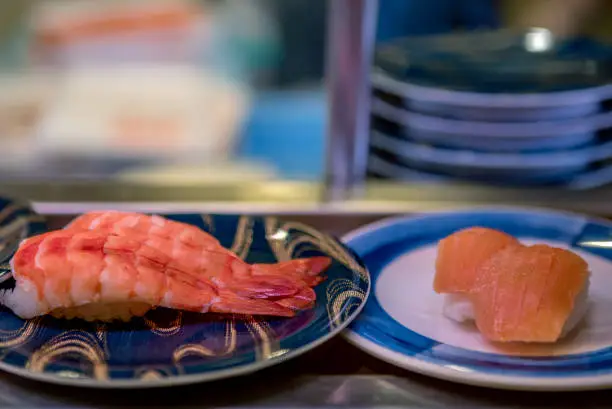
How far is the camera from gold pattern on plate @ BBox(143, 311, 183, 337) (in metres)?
0.66

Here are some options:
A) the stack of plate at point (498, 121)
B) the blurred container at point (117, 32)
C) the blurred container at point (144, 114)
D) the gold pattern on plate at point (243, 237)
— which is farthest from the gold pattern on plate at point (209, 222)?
the blurred container at point (117, 32)

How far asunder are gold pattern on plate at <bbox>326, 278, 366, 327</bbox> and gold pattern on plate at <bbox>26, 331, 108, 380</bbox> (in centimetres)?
21

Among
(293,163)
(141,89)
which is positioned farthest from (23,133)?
(293,163)

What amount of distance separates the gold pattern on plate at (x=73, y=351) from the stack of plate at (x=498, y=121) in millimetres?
667

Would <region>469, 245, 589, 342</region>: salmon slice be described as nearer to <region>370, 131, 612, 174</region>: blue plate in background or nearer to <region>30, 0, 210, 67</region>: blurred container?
<region>370, 131, 612, 174</region>: blue plate in background

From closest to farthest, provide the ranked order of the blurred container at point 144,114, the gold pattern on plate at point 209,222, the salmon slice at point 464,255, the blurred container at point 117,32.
Answer: the salmon slice at point 464,255
the gold pattern on plate at point 209,222
the blurred container at point 144,114
the blurred container at point 117,32

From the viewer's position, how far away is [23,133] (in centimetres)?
170

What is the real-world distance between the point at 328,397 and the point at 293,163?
106 centimetres

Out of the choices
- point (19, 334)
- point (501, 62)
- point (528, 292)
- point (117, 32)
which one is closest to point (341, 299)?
point (528, 292)

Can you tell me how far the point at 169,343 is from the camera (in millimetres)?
644

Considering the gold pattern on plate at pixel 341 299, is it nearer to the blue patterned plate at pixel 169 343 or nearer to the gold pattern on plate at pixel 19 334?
the blue patterned plate at pixel 169 343

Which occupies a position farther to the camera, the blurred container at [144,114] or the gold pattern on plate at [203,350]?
the blurred container at [144,114]

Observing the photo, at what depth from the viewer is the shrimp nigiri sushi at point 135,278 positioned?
668 mm

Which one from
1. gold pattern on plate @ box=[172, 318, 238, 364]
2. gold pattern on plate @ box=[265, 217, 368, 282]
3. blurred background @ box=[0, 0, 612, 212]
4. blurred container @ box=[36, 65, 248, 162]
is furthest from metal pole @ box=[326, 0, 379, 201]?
blurred container @ box=[36, 65, 248, 162]
